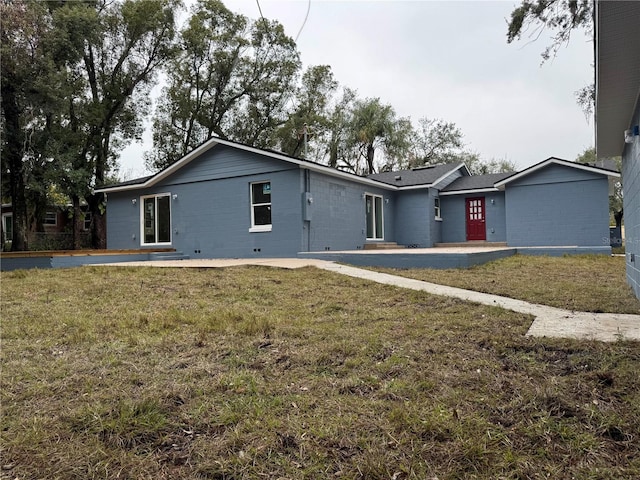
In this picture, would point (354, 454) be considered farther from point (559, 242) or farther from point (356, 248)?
point (559, 242)

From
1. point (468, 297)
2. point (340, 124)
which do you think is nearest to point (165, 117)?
point (340, 124)

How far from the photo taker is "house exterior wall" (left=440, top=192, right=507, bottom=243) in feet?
56.0

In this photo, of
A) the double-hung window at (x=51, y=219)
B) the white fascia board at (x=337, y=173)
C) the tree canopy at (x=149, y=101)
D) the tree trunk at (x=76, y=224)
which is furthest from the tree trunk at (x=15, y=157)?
the double-hung window at (x=51, y=219)

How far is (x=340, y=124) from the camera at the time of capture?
29.6 metres

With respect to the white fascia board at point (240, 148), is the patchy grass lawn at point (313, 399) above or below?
below

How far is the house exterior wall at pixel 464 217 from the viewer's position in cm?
1708

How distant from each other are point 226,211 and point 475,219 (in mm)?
10280

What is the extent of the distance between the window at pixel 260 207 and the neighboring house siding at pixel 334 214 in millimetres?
1338

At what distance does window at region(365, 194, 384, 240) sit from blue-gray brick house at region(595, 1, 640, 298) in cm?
850

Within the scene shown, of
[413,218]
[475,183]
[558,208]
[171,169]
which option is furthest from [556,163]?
[171,169]

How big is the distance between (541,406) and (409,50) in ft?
38.3

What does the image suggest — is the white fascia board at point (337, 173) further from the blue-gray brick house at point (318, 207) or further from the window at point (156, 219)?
the window at point (156, 219)

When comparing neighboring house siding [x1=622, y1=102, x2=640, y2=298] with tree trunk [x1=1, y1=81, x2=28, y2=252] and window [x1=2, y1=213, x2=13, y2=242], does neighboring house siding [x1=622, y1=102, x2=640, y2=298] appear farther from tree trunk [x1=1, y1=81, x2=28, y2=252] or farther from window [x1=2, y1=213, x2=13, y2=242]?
window [x1=2, y1=213, x2=13, y2=242]

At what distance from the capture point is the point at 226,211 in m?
13.7
